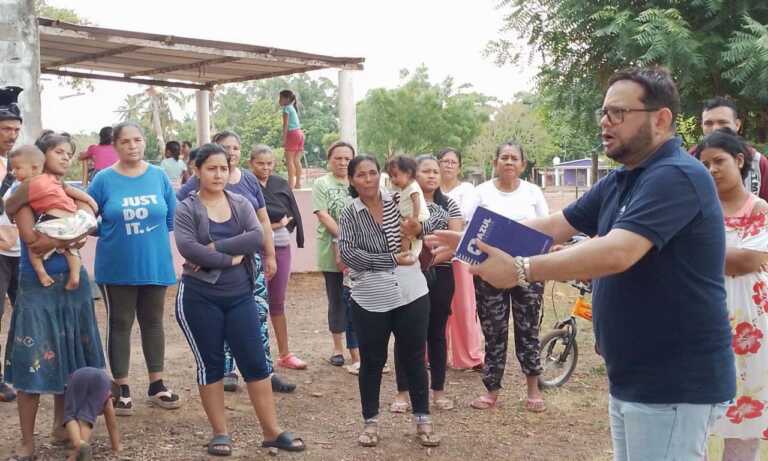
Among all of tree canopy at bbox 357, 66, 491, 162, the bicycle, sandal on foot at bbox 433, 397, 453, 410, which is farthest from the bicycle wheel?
tree canopy at bbox 357, 66, 491, 162

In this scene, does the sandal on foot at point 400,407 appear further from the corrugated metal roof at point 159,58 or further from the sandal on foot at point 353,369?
the corrugated metal roof at point 159,58

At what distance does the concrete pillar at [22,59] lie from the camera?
7.47 meters

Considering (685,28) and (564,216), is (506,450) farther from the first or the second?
(685,28)

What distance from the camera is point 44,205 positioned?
14.8 feet

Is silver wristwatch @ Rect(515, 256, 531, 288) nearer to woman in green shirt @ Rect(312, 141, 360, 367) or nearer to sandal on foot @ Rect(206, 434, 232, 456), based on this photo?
sandal on foot @ Rect(206, 434, 232, 456)

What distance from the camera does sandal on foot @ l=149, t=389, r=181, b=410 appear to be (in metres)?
5.54

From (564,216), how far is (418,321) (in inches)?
75.4

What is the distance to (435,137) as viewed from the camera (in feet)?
149

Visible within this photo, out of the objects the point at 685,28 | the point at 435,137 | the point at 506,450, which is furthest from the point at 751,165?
the point at 435,137

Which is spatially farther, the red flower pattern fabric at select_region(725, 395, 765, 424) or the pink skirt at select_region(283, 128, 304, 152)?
the pink skirt at select_region(283, 128, 304, 152)

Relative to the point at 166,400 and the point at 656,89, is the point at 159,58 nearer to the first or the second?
the point at 166,400

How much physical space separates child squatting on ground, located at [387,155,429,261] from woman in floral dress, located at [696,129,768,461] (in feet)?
5.78

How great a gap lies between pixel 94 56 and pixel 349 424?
7.96 meters

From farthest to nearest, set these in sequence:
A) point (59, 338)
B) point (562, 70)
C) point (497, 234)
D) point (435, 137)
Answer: point (435, 137), point (562, 70), point (59, 338), point (497, 234)
